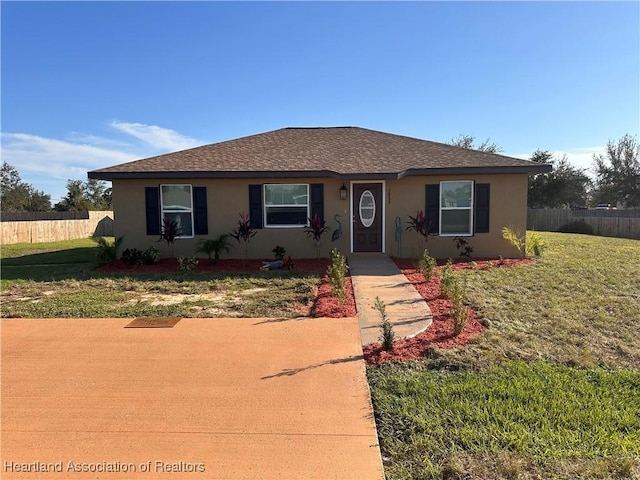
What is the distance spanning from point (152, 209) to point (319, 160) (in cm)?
470

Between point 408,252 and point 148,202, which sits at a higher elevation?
point 148,202

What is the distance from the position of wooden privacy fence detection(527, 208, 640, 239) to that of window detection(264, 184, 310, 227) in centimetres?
1854

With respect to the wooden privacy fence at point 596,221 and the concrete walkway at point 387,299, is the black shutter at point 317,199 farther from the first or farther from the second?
the wooden privacy fence at point 596,221

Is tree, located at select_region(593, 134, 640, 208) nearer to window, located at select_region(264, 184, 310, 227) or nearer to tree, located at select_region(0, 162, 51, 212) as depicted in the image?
window, located at select_region(264, 184, 310, 227)

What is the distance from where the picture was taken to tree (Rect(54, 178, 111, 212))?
114 ft

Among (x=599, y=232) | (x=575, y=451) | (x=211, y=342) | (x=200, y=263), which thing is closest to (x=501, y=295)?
(x=575, y=451)

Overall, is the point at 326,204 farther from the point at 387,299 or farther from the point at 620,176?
the point at 620,176

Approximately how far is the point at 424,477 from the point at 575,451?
1.08 meters

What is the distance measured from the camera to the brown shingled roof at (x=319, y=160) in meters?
10.2

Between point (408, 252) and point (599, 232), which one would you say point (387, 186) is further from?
point (599, 232)

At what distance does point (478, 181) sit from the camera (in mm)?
10562

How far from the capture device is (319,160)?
11.3 m

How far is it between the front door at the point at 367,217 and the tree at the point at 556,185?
29.2 m

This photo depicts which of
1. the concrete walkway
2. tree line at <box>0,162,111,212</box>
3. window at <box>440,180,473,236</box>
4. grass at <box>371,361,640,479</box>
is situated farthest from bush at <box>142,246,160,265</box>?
tree line at <box>0,162,111,212</box>
